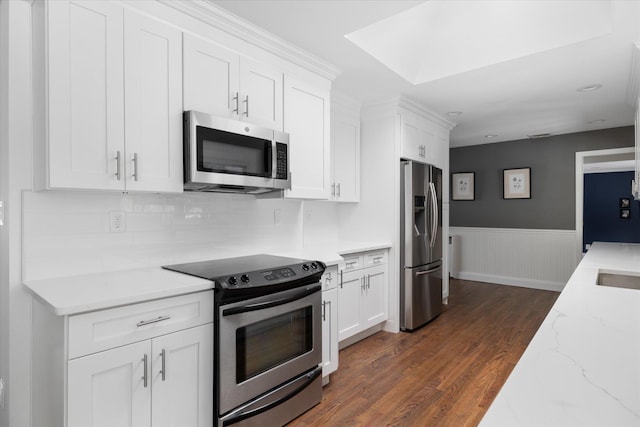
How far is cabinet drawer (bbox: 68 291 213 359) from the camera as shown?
1420 millimetres

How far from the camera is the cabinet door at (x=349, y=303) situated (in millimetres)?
3148

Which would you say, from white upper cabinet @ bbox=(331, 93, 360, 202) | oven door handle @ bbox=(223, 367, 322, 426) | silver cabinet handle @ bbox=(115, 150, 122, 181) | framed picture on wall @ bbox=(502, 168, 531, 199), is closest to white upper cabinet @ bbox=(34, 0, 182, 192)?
silver cabinet handle @ bbox=(115, 150, 122, 181)

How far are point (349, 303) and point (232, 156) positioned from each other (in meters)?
1.72

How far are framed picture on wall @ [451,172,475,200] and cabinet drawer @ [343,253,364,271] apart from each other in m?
3.85

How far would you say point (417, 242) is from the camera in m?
3.80

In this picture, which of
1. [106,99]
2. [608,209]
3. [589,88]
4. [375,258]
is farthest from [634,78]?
[608,209]

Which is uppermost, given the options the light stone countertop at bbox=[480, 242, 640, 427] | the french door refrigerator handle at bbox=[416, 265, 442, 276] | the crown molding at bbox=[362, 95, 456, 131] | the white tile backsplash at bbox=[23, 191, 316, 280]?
the crown molding at bbox=[362, 95, 456, 131]

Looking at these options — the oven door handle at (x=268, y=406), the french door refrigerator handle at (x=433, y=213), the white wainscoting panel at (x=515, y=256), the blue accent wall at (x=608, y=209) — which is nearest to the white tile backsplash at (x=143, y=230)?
the oven door handle at (x=268, y=406)

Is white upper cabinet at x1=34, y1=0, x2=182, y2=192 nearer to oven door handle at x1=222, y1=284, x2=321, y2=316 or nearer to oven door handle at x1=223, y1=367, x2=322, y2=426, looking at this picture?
oven door handle at x1=222, y1=284, x2=321, y2=316

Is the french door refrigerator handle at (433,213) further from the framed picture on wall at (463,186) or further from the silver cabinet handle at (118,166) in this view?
the silver cabinet handle at (118,166)

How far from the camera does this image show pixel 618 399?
708 millimetres

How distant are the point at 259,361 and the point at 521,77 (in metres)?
3.14

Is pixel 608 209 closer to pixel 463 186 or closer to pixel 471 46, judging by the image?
pixel 463 186

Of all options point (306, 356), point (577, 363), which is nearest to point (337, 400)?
point (306, 356)
